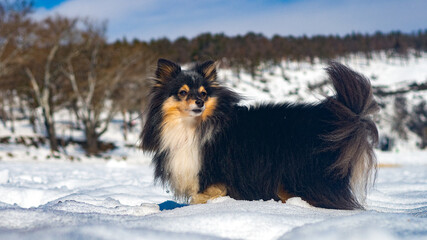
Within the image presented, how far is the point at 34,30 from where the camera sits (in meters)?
24.7

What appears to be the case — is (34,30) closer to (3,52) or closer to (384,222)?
(3,52)

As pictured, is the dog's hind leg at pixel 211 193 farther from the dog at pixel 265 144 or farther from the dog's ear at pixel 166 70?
the dog's ear at pixel 166 70

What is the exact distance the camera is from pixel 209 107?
4.32 meters

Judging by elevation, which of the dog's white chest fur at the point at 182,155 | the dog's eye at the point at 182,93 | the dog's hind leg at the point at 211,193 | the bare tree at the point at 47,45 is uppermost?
the bare tree at the point at 47,45

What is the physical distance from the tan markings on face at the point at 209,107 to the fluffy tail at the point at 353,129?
4.24 ft

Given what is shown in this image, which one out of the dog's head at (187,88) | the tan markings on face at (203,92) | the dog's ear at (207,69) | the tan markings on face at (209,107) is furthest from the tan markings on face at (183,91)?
the dog's ear at (207,69)

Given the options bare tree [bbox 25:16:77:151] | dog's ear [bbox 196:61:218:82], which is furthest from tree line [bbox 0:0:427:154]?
dog's ear [bbox 196:61:218:82]

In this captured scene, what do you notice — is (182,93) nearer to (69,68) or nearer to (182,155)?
(182,155)

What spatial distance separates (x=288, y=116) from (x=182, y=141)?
4.04 feet

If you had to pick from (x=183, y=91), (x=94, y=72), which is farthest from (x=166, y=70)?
(x=94, y=72)

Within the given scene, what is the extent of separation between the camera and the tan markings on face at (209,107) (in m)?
4.27

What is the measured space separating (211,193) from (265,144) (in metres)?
0.79

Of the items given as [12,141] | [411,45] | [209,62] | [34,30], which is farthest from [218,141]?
[411,45]

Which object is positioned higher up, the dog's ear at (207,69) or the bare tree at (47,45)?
the bare tree at (47,45)
